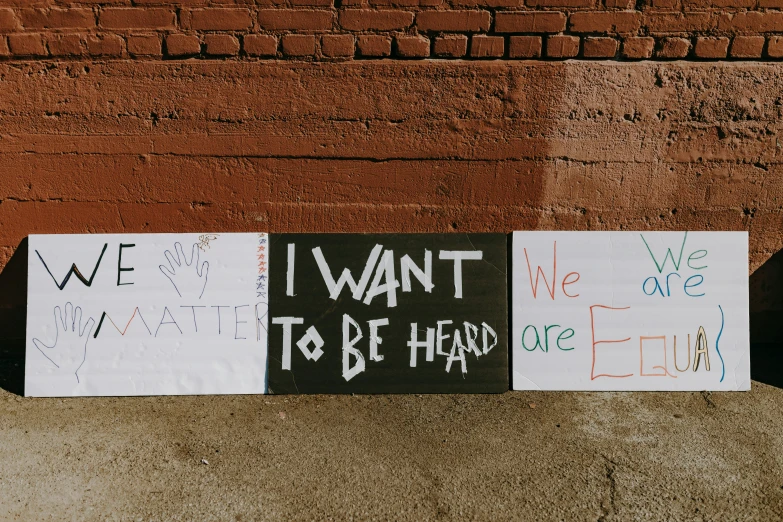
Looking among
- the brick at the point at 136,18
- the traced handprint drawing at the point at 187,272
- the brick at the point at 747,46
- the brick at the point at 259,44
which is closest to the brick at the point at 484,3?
the brick at the point at 259,44

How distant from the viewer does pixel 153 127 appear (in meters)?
3.55

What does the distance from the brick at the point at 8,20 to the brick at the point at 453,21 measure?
2.39m

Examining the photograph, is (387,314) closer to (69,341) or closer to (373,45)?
(373,45)

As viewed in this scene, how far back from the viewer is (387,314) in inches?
133

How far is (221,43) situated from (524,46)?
1.80 meters

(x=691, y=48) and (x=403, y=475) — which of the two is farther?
(x=691, y=48)

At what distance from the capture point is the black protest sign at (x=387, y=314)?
3.36 meters

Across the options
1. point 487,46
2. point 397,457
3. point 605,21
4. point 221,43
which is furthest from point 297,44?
point 397,457

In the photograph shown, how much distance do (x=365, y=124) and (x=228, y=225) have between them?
1.05 metres

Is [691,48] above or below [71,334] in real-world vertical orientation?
above

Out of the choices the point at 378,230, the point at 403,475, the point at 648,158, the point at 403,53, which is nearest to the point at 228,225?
the point at 378,230

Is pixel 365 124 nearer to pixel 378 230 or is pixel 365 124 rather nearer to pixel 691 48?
pixel 378 230

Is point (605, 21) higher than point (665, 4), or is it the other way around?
point (665, 4)

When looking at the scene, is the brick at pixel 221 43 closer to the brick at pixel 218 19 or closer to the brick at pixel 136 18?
the brick at pixel 218 19
